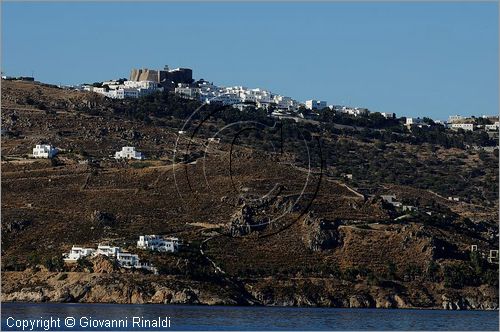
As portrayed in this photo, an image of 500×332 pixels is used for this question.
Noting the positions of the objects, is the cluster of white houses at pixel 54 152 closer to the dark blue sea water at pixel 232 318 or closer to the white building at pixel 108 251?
the white building at pixel 108 251

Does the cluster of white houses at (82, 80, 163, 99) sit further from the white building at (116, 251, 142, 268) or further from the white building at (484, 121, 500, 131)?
the white building at (116, 251, 142, 268)

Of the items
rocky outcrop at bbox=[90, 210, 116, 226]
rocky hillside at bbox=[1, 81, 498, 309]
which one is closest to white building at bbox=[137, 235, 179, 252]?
rocky hillside at bbox=[1, 81, 498, 309]

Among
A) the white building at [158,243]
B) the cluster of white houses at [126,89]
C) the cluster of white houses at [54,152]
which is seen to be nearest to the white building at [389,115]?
the cluster of white houses at [126,89]

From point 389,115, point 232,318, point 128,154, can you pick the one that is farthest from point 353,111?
point 232,318

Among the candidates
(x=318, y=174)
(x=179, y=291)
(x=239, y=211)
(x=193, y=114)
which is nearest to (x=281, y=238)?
(x=239, y=211)

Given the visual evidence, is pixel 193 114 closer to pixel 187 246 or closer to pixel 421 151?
pixel 421 151
